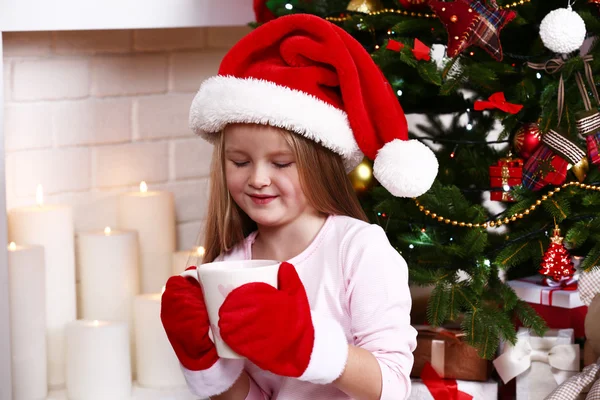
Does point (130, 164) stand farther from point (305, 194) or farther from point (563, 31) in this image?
point (563, 31)

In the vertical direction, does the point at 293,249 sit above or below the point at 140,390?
above

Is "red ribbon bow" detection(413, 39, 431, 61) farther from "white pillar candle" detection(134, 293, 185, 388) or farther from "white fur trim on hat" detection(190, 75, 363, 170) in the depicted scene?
"white pillar candle" detection(134, 293, 185, 388)

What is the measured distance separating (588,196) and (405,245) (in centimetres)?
36

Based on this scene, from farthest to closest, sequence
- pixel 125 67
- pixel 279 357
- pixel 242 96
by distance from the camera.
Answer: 1. pixel 125 67
2. pixel 242 96
3. pixel 279 357

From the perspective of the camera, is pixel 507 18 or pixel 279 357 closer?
pixel 279 357

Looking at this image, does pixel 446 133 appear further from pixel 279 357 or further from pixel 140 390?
pixel 279 357

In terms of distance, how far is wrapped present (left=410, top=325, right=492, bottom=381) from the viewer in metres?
1.87

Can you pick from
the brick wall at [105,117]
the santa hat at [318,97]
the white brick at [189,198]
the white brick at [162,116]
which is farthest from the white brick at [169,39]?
the santa hat at [318,97]

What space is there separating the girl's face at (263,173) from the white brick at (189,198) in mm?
938

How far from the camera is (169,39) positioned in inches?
86.5

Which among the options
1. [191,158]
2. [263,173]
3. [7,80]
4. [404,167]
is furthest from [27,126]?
[404,167]

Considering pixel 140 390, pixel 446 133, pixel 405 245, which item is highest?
pixel 446 133

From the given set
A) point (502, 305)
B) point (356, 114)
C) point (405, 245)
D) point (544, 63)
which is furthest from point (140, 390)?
point (544, 63)

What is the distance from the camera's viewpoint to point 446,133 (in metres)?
2.06
